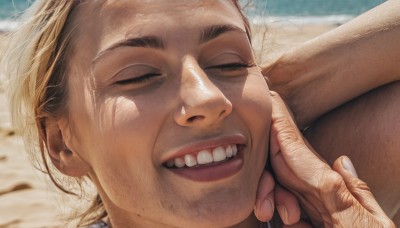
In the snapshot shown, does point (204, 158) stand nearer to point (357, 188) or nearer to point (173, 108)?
point (173, 108)

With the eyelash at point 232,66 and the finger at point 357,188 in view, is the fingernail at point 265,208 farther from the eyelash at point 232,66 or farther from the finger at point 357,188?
the eyelash at point 232,66

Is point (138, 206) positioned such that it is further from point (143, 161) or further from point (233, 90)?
point (233, 90)

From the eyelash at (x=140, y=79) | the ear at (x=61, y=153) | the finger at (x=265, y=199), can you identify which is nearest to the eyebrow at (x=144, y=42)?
the eyelash at (x=140, y=79)

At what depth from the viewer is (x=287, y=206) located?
226 centimetres

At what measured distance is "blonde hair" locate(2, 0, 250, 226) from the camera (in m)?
2.43

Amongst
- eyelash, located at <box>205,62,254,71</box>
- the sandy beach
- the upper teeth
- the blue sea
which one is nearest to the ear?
the upper teeth

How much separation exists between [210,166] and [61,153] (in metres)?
0.77

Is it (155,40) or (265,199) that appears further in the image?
(265,199)

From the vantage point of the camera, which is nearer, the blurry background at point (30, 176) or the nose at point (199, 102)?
the nose at point (199, 102)

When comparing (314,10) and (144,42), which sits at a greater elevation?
(144,42)

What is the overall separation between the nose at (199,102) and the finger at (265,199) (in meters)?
0.36

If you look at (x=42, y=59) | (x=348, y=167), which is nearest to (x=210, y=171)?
(x=348, y=167)

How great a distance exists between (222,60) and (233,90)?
0.15 m

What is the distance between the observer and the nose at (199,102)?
6.62 ft
